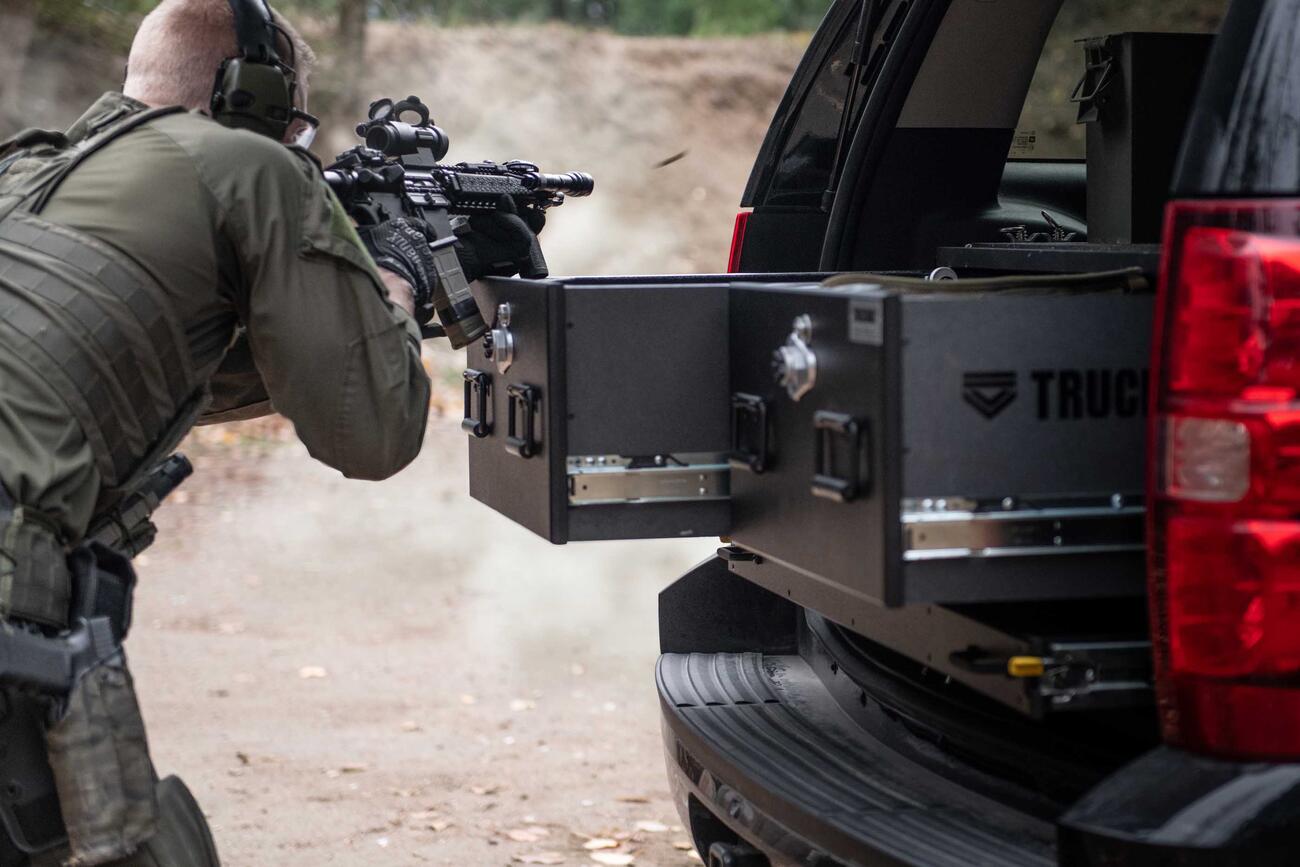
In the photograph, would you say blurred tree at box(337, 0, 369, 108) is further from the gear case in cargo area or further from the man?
the gear case in cargo area

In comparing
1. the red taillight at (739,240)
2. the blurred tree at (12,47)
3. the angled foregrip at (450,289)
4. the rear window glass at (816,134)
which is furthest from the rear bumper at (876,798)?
the blurred tree at (12,47)

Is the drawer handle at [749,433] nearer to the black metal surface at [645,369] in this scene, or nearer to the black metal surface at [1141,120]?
the black metal surface at [645,369]

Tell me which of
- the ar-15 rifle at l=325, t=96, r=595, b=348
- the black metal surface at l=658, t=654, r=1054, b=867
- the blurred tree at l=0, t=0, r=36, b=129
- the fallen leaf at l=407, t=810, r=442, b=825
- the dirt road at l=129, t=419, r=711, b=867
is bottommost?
the dirt road at l=129, t=419, r=711, b=867

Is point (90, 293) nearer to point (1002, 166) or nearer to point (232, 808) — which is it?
point (1002, 166)

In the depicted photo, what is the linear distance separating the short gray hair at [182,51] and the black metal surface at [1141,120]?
5.90 feet

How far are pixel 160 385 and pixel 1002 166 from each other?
80.8 inches

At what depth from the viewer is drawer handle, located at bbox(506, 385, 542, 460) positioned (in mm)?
2650

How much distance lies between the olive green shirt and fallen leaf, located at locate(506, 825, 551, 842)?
1.96 meters

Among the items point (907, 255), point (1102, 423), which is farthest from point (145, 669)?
Answer: point (1102, 423)

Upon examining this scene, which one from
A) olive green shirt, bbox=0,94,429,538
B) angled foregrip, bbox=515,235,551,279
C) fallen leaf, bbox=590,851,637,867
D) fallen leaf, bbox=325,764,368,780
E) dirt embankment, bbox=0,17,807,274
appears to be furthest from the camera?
dirt embankment, bbox=0,17,807,274

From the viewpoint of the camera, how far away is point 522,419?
271cm

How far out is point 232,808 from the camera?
15.3ft

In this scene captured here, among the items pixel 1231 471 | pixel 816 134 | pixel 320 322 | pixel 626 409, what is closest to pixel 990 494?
pixel 1231 471

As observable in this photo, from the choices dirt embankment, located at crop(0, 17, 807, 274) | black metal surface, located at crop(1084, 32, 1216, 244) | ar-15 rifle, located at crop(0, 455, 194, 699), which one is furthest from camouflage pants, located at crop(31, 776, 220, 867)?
dirt embankment, located at crop(0, 17, 807, 274)
